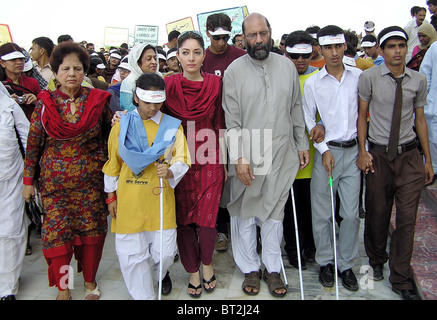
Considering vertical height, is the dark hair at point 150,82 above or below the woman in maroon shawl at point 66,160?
above

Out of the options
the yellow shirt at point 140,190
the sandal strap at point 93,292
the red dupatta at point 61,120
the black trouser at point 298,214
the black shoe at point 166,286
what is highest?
the red dupatta at point 61,120

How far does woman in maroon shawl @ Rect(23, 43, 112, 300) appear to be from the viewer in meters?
3.16

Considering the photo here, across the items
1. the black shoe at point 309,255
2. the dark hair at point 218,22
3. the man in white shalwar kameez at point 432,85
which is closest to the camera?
the black shoe at point 309,255

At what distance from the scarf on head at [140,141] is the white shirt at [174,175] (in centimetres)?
6

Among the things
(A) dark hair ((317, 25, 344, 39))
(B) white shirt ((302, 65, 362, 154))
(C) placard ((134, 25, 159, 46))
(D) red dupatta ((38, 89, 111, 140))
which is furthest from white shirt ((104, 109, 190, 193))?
(C) placard ((134, 25, 159, 46))

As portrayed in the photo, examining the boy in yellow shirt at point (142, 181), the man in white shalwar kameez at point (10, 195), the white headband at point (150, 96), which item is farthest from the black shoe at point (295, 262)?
the man in white shalwar kameez at point (10, 195)

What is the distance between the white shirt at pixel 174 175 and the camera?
310cm

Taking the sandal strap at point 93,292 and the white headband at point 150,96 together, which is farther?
the sandal strap at point 93,292

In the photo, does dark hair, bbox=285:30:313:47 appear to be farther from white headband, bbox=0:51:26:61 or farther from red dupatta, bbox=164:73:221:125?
white headband, bbox=0:51:26:61

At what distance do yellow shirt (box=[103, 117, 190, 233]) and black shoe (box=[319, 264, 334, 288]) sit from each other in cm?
147

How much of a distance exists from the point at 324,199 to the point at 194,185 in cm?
119

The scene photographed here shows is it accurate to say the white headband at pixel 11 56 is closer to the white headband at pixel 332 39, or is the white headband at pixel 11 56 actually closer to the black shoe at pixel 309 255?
the white headband at pixel 332 39

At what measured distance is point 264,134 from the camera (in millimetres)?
3357
